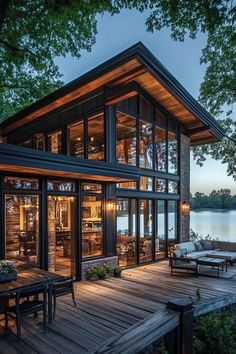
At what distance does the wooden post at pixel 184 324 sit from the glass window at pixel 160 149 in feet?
26.1

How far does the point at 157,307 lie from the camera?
5.44m

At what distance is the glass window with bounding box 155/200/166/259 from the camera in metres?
10.2

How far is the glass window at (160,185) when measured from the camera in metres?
10.4

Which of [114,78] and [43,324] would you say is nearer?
[43,324]

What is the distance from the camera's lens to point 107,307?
18.1ft

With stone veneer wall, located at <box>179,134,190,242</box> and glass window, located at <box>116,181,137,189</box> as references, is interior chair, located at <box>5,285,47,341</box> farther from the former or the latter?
stone veneer wall, located at <box>179,134,190,242</box>

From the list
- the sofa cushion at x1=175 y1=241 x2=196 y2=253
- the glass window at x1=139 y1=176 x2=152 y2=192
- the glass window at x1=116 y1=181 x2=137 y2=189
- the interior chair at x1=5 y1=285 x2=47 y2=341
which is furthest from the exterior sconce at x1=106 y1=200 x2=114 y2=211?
the interior chair at x1=5 y1=285 x2=47 y2=341

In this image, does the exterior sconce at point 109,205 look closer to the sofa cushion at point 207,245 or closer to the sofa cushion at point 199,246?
the sofa cushion at point 199,246

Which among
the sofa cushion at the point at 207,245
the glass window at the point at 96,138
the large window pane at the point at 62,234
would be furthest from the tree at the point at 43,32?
the sofa cushion at the point at 207,245

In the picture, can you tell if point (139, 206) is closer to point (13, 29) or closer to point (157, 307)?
point (157, 307)

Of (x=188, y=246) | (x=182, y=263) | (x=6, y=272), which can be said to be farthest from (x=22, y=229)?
(x=188, y=246)

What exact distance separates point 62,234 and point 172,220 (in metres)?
5.07

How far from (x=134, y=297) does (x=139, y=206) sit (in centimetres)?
383

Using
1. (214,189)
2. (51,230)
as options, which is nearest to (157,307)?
(51,230)
